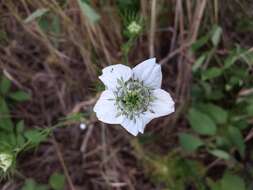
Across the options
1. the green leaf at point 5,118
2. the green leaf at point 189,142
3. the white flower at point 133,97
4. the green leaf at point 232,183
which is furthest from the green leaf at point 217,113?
the green leaf at point 5,118

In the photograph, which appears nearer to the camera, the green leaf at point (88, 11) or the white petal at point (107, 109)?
the white petal at point (107, 109)

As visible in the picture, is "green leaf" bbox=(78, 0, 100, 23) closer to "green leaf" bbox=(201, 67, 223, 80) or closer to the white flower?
the white flower

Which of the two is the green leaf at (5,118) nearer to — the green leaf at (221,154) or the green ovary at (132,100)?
the green ovary at (132,100)

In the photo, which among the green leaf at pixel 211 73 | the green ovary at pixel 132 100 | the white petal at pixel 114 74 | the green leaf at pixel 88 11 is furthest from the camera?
the green leaf at pixel 211 73

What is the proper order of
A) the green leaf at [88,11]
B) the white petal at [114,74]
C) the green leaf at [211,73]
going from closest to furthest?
1. the white petal at [114,74]
2. the green leaf at [88,11]
3. the green leaf at [211,73]

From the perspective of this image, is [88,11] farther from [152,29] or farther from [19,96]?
[19,96]

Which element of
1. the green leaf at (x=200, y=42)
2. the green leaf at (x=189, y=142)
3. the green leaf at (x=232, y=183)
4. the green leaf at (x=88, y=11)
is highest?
the green leaf at (x=88, y=11)

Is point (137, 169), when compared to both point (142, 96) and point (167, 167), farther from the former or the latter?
point (142, 96)

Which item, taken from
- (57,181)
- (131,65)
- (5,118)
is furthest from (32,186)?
(131,65)
